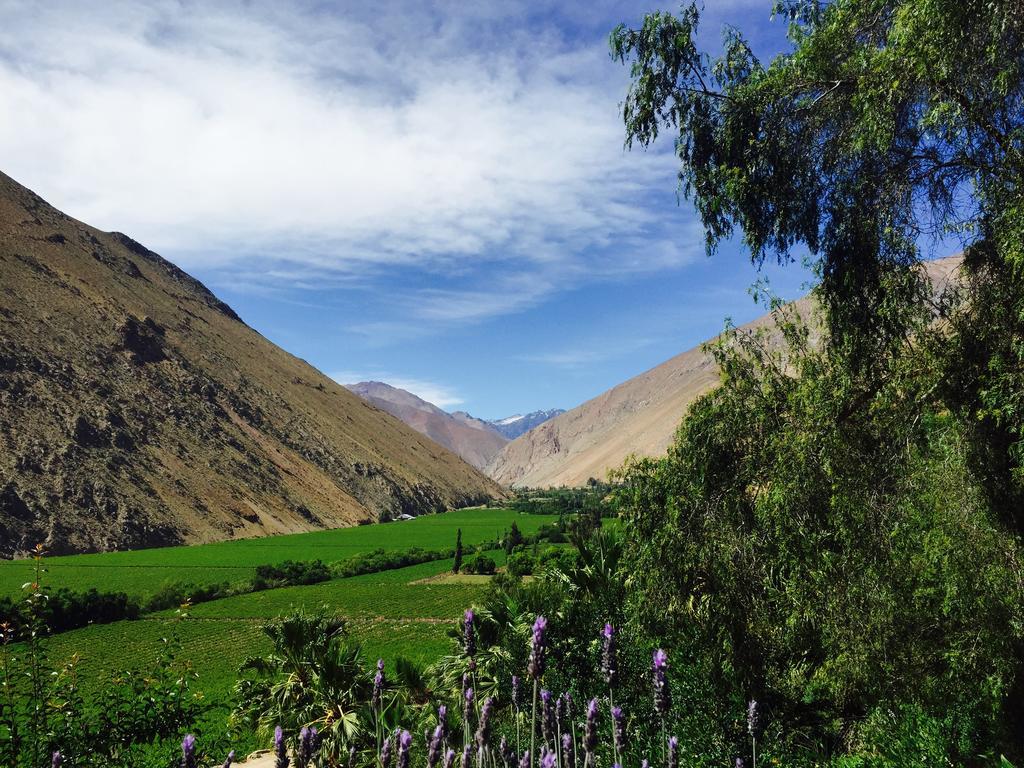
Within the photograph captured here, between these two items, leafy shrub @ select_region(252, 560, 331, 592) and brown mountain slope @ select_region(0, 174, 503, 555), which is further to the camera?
brown mountain slope @ select_region(0, 174, 503, 555)

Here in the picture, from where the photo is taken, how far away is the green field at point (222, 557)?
214 feet

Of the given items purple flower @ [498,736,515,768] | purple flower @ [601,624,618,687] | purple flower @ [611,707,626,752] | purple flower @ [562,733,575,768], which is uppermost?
purple flower @ [601,624,618,687]

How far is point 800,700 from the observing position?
537 inches

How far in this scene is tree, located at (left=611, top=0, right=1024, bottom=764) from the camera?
10328 mm

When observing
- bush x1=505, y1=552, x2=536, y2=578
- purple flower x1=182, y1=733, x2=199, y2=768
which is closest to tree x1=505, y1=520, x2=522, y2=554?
bush x1=505, y1=552, x2=536, y2=578

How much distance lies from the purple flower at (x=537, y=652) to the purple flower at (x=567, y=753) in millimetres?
631

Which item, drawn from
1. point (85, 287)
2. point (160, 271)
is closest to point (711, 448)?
point (85, 287)

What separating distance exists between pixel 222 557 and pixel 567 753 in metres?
A: 90.8

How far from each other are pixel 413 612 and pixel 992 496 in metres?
47.2

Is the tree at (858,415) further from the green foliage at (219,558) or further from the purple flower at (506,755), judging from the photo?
the green foliage at (219,558)

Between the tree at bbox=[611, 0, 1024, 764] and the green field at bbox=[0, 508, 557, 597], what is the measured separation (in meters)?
46.9

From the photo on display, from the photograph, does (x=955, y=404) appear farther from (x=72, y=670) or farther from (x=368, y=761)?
(x=72, y=670)

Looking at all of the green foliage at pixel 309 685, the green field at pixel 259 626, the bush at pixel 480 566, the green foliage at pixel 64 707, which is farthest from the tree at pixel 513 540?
the green foliage at pixel 64 707

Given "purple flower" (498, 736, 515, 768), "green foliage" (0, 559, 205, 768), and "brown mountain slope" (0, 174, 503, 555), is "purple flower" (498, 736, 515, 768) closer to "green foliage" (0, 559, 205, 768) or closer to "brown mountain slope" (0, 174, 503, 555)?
"green foliage" (0, 559, 205, 768)
